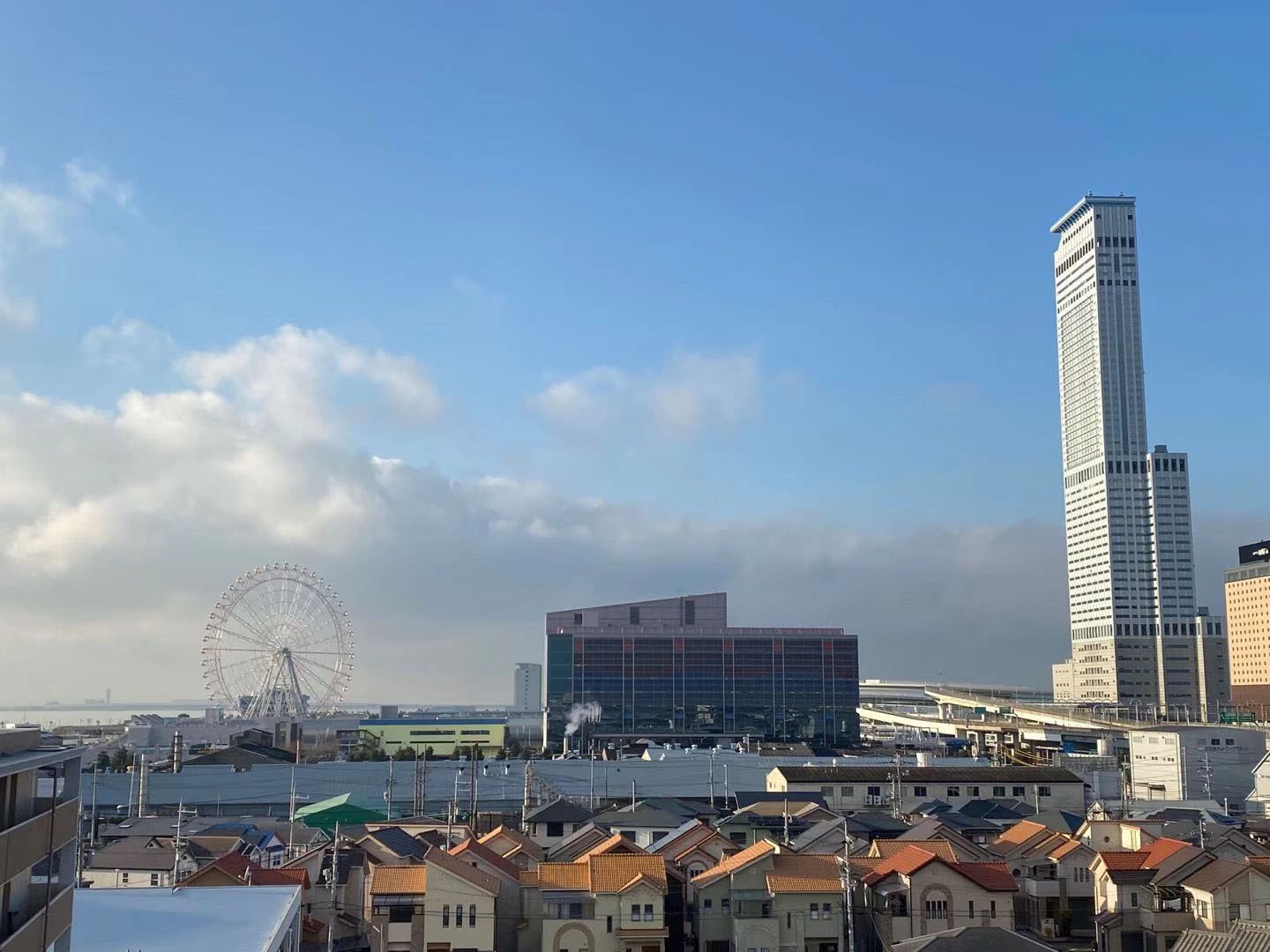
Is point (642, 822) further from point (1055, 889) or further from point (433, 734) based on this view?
point (433, 734)

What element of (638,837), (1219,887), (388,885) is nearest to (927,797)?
(638,837)

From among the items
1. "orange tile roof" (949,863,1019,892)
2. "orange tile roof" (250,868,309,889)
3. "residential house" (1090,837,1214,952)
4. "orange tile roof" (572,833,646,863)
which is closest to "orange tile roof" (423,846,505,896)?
"orange tile roof" (572,833,646,863)

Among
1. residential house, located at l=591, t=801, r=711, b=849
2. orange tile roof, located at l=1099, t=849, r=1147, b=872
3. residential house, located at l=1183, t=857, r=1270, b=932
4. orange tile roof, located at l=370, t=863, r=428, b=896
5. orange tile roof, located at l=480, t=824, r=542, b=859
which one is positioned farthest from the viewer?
residential house, located at l=591, t=801, r=711, b=849

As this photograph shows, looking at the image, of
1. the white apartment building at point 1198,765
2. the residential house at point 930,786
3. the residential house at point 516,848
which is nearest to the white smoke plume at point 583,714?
the white apartment building at point 1198,765

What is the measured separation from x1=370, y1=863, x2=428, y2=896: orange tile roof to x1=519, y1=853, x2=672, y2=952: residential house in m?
2.84

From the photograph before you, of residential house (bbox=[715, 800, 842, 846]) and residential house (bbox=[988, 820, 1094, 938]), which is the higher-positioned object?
residential house (bbox=[715, 800, 842, 846])

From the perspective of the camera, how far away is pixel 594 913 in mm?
31906

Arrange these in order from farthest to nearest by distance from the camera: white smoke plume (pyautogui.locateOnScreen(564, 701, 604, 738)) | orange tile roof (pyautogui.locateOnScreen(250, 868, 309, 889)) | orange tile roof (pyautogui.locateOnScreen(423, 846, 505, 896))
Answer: white smoke plume (pyautogui.locateOnScreen(564, 701, 604, 738)) → orange tile roof (pyautogui.locateOnScreen(250, 868, 309, 889)) → orange tile roof (pyautogui.locateOnScreen(423, 846, 505, 896))

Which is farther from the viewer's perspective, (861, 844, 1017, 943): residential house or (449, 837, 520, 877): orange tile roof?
(449, 837, 520, 877): orange tile roof

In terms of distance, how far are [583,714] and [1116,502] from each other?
99.6 metres

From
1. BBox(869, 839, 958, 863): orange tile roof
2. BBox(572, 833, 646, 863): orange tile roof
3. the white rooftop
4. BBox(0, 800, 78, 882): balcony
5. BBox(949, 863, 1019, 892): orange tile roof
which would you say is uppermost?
BBox(0, 800, 78, 882): balcony

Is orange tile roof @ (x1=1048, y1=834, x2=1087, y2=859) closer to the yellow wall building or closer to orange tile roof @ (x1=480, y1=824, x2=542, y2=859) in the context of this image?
orange tile roof @ (x1=480, y1=824, x2=542, y2=859)

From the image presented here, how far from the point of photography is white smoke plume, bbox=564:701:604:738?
12131 cm

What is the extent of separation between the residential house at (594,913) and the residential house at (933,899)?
625 centimetres
